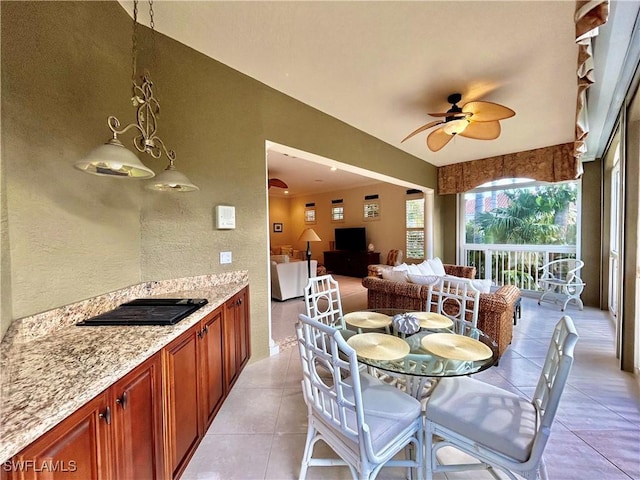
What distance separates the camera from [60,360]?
3.22 ft

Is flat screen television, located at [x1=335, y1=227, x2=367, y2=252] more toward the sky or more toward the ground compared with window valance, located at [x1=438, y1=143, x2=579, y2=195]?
more toward the ground

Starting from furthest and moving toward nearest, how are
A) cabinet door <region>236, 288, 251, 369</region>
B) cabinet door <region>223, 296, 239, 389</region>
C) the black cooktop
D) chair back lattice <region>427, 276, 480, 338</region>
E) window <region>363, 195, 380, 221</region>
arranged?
window <region>363, 195, 380, 221</region> → cabinet door <region>236, 288, 251, 369</region> → chair back lattice <region>427, 276, 480, 338</region> → cabinet door <region>223, 296, 239, 389</region> → the black cooktop

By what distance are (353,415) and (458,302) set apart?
191cm

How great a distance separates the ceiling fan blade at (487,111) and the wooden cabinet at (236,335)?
269cm

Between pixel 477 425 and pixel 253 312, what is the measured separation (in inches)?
80.1

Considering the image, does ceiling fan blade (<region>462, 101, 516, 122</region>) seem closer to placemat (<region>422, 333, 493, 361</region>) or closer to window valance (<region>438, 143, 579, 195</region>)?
placemat (<region>422, 333, 493, 361</region>)

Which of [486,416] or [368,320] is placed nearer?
[486,416]

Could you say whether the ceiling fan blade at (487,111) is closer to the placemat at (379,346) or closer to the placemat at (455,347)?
the placemat at (455,347)

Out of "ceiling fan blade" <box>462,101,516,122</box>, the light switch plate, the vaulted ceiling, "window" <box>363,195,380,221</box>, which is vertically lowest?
the light switch plate

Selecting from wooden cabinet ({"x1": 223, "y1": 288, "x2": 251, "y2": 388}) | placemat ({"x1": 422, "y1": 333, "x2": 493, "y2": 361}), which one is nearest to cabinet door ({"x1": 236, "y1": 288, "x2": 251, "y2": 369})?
wooden cabinet ({"x1": 223, "y1": 288, "x2": 251, "y2": 388})

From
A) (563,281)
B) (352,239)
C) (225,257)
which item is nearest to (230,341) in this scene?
(225,257)

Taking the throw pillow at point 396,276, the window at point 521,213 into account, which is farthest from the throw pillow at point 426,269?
the window at point 521,213

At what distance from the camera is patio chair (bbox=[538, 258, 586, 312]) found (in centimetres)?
434

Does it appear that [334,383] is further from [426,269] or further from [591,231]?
[591,231]
